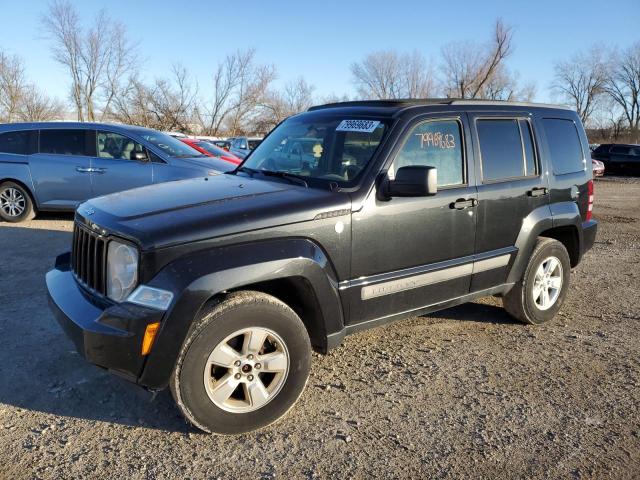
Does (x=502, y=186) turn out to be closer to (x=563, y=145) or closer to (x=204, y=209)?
(x=563, y=145)

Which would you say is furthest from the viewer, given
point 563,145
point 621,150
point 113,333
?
point 621,150

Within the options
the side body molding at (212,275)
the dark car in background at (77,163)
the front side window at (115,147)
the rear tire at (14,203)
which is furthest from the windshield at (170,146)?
the side body molding at (212,275)

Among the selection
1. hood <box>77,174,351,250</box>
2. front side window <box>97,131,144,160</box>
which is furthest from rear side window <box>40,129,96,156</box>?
hood <box>77,174,351,250</box>

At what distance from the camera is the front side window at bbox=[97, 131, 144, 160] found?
8.73 m

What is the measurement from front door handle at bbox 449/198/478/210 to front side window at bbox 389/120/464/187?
14 cm

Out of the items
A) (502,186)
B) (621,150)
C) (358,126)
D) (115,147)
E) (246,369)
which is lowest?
(246,369)

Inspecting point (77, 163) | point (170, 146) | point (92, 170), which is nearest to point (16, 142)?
point (77, 163)

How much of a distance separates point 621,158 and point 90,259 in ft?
91.6

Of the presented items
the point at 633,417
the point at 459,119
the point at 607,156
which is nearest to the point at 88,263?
the point at 459,119

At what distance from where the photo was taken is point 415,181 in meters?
3.23

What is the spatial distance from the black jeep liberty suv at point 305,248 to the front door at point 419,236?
0.04ft

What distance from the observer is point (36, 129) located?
892 cm

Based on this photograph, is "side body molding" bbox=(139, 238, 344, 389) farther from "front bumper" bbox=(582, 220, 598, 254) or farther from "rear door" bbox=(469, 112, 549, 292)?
"front bumper" bbox=(582, 220, 598, 254)

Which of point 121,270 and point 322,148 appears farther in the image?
point 322,148
